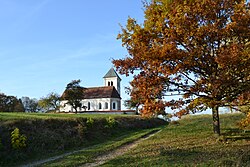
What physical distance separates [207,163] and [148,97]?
17.0 feet

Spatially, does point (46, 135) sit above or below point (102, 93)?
below

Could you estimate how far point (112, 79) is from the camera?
88.4m

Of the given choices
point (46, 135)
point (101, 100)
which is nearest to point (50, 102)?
point (101, 100)

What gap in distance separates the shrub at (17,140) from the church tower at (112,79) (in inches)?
2805

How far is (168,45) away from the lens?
1348cm

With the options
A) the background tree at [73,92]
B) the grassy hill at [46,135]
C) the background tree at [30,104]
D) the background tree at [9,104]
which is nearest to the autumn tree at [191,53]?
the grassy hill at [46,135]

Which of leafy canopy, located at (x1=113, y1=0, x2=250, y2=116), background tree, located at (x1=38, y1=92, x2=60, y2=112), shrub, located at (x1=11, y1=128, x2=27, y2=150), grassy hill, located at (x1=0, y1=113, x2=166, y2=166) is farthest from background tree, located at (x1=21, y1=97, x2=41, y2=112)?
leafy canopy, located at (x1=113, y1=0, x2=250, y2=116)

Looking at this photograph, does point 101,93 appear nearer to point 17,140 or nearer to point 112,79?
point 112,79

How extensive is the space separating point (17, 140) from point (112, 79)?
72979mm

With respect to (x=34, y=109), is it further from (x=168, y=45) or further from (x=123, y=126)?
(x=168, y=45)

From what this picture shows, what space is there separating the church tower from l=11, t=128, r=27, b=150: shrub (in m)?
71.3

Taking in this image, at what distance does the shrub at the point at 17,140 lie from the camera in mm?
15474

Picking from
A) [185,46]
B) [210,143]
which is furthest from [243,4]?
[210,143]

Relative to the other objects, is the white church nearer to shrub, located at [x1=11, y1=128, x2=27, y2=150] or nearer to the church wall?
the church wall
